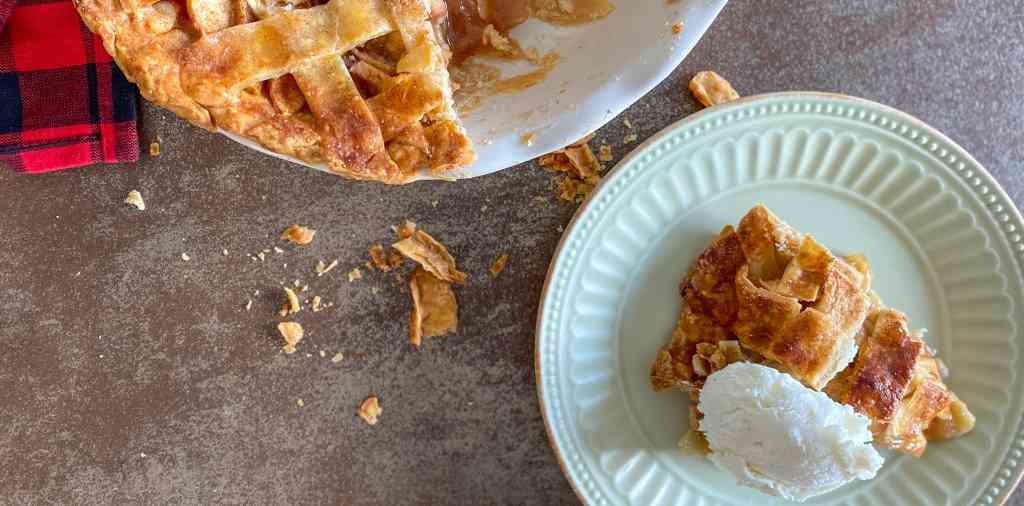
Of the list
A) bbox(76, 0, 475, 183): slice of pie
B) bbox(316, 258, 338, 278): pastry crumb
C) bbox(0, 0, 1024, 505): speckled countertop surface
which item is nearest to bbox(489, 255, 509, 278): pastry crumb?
bbox(0, 0, 1024, 505): speckled countertop surface

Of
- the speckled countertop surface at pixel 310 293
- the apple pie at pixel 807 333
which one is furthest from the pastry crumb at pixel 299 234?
the apple pie at pixel 807 333

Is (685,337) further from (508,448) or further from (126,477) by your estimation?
(126,477)

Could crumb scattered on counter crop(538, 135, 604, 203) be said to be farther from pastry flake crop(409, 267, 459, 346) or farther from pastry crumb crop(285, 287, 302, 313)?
pastry crumb crop(285, 287, 302, 313)

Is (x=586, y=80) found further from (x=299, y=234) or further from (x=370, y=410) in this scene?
(x=370, y=410)

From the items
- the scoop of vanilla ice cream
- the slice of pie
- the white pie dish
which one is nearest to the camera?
the slice of pie

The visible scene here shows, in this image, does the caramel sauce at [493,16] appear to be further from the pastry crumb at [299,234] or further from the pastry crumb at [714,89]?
the pastry crumb at [299,234]

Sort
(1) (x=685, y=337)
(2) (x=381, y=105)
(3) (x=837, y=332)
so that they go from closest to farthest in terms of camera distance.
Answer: (2) (x=381, y=105)
(3) (x=837, y=332)
(1) (x=685, y=337)

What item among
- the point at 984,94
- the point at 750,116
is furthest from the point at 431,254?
the point at 984,94
